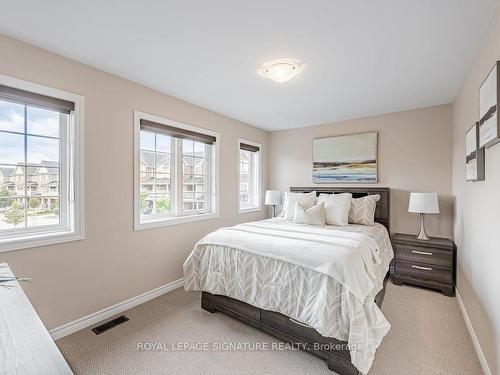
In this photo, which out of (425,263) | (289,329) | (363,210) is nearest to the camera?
(289,329)

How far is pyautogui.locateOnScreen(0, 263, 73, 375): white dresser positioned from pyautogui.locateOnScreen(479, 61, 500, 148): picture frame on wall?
2.26 metres

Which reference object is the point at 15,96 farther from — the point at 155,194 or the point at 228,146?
the point at 228,146

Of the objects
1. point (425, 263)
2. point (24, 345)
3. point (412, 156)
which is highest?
point (412, 156)

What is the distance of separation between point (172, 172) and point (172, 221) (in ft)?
2.11

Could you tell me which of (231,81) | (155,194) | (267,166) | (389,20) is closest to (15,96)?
(155,194)

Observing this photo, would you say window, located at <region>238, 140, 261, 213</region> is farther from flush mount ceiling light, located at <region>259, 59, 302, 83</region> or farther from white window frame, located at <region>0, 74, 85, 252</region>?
white window frame, located at <region>0, 74, 85, 252</region>

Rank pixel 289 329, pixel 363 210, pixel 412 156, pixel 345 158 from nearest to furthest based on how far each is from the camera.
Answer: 1. pixel 289 329
2. pixel 363 210
3. pixel 412 156
4. pixel 345 158

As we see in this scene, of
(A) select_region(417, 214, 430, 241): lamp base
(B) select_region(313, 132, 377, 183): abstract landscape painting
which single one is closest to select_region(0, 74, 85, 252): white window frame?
(B) select_region(313, 132, 377, 183): abstract landscape painting

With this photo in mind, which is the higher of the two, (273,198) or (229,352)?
(273,198)

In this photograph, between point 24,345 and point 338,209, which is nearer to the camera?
point 24,345

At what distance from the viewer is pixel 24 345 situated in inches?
31.2

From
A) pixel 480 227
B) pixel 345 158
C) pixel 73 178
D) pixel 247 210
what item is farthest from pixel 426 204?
pixel 73 178

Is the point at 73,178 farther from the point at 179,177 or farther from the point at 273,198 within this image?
the point at 273,198

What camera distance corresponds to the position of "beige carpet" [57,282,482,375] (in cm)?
180
